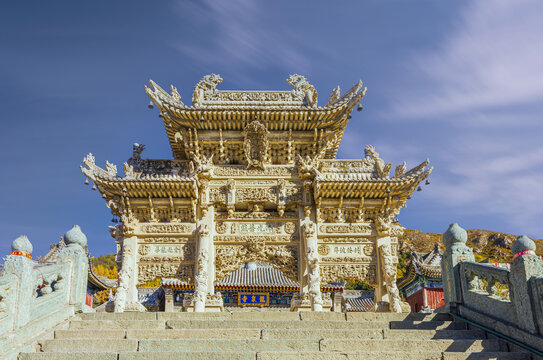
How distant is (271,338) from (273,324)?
56 centimetres

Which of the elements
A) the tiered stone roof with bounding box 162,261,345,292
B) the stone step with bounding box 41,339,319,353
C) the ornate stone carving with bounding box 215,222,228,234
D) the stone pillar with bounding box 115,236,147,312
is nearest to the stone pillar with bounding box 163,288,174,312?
the tiered stone roof with bounding box 162,261,345,292

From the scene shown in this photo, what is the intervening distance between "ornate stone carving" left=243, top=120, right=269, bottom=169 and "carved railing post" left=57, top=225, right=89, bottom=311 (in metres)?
7.64

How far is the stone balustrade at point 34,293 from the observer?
7.17 metres

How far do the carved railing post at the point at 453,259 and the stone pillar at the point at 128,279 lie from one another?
9.50 m

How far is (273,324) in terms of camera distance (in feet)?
27.0

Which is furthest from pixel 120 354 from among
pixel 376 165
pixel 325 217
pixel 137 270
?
pixel 376 165

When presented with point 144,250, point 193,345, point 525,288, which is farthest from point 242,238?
point 525,288

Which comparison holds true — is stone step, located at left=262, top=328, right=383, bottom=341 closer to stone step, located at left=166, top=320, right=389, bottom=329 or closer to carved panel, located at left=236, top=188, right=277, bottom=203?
stone step, located at left=166, top=320, right=389, bottom=329

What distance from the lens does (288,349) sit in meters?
7.21

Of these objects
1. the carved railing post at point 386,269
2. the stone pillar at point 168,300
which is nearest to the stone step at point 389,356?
the carved railing post at point 386,269

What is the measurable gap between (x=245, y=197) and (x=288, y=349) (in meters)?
9.55

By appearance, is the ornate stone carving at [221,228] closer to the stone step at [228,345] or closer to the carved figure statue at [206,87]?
the carved figure statue at [206,87]

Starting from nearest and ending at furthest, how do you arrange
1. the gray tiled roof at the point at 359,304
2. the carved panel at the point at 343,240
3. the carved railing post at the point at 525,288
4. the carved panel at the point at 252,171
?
1. the carved railing post at the point at 525,288
2. the carved panel at the point at 343,240
3. the carved panel at the point at 252,171
4. the gray tiled roof at the point at 359,304

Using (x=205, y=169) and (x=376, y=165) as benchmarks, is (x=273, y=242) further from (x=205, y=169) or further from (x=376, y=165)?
(x=376, y=165)
